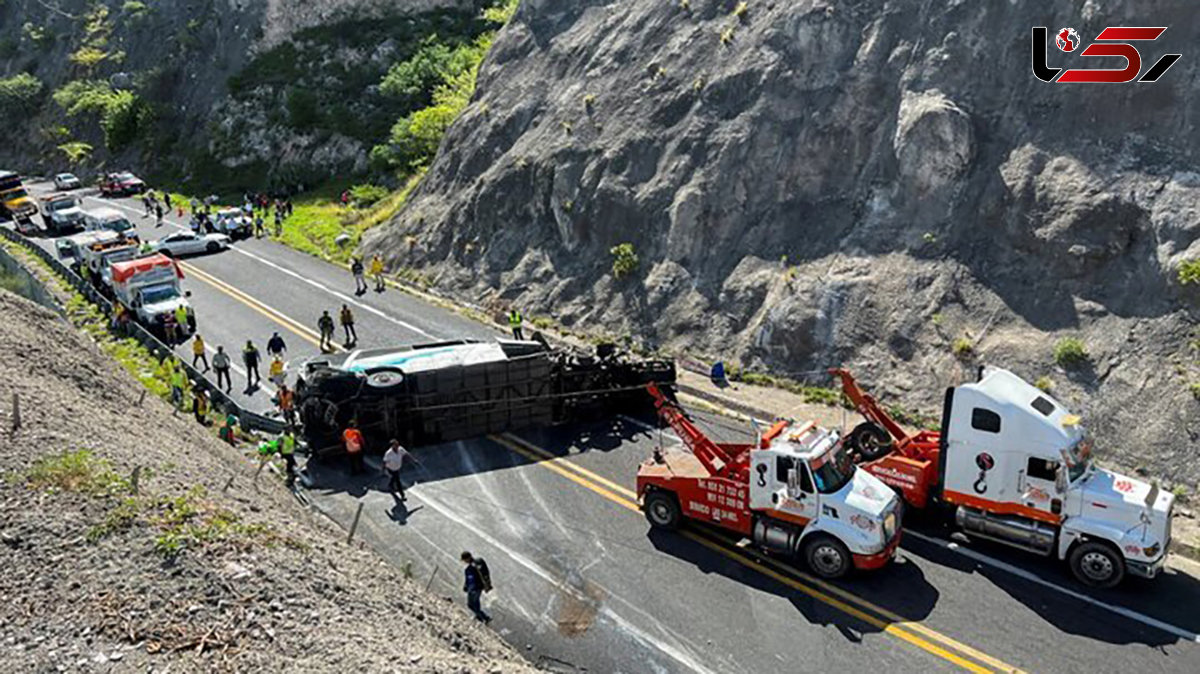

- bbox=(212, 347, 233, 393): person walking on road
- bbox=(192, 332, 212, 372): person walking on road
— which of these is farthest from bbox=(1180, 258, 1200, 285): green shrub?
bbox=(192, 332, 212, 372): person walking on road

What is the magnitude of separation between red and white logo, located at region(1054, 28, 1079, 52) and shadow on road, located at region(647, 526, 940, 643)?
16820 mm

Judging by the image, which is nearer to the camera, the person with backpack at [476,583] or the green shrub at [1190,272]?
the person with backpack at [476,583]

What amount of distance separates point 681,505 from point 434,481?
6.08 metres

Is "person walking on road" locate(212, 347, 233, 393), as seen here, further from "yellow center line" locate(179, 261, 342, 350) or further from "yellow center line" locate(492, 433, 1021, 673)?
"yellow center line" locate(492, 433, 1021, 673)

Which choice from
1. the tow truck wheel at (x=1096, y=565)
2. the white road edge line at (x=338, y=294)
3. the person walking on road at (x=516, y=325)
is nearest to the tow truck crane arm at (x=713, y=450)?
the tow truck wheel at (x=1096, y=565)

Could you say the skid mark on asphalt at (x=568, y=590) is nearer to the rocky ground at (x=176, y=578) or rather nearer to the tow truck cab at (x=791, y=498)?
the rocky ground at (x=176, y=578)

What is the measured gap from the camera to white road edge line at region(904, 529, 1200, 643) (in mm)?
14539

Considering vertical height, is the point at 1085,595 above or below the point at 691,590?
above

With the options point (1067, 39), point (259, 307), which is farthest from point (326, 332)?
point (1067, 39)

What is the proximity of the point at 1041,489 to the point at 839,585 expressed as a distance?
3.97 m

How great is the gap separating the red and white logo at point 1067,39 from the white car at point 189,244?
36.0 meters

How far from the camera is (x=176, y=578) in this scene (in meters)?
12.3

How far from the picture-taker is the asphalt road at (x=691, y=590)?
1430 centimetres

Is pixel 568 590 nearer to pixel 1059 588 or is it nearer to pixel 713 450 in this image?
pixel 713 450
